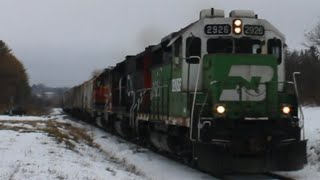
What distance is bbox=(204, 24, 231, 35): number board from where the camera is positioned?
13367mm

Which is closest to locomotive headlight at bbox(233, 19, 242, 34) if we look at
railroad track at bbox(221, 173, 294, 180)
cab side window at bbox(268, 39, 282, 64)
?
cab side window at bbox(268, 39, 282, 64)

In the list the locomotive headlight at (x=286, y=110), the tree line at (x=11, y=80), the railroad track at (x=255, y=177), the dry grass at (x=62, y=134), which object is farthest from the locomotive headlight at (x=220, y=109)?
the tree line at (x=11, y=80)

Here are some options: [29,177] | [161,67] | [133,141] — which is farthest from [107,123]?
[29,177]

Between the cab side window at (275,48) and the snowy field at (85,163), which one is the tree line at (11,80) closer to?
the snowy field at (85,163)

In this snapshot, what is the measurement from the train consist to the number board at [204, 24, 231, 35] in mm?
24

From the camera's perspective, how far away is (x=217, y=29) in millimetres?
13430

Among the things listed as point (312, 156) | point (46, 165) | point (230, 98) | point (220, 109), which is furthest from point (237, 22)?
point (46, 165)

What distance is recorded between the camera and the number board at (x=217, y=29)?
43.9 ft

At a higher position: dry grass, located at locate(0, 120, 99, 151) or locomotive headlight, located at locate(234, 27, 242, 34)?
locomotive headlight, located at locate(234, 27, 242, 34)

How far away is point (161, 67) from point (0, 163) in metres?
6.15

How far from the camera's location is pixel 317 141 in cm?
1614

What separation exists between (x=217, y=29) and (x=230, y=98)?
186 centimetres

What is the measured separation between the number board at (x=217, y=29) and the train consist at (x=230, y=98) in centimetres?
2

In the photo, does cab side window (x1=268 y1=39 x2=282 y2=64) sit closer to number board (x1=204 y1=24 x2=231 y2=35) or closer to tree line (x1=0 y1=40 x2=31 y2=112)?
number board (x1=204 y1=24 x2=231 y2=35)
